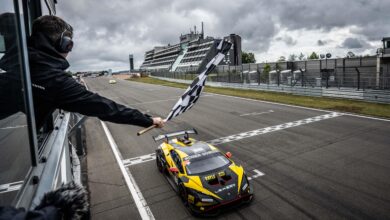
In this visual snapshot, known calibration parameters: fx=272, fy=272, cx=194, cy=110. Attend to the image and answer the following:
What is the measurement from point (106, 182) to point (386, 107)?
17.5 meters

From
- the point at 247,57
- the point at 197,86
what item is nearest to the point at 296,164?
the point at 197,86

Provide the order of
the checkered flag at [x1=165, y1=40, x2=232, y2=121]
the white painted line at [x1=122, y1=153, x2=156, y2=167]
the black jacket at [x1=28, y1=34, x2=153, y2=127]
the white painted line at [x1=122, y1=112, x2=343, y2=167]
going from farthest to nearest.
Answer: the white painted line at [x1=122, y1=112, x2=343, y2=167], the white painted line at [x1=122, y1=153, x2=156, y2=167], the checkered flag at [x1=165, y1=40, x2=232, y2=121], the black jacket at [x1=28, y1=34, x2=153, y2=127]

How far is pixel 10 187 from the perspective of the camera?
4.85 ft

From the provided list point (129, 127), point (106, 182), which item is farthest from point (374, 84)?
point (106, 182)

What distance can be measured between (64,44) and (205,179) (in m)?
4.63

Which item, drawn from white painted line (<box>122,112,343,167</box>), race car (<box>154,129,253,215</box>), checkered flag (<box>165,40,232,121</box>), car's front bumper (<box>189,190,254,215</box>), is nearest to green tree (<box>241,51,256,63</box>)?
white painted line (<box>122,112,343,167</box>)

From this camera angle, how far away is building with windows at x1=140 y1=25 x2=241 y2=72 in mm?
94113

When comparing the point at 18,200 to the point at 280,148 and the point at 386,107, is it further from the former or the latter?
the point at 386,107

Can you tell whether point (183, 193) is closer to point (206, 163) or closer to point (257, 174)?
point (206, 163)

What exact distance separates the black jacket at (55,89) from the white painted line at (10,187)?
689 mm

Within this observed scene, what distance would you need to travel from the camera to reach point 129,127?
15375 millimetres

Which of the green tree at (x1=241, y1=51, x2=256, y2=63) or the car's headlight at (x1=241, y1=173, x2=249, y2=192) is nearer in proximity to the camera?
the car's headlight at (x1=241, y1=173, x2=249, y2=192)

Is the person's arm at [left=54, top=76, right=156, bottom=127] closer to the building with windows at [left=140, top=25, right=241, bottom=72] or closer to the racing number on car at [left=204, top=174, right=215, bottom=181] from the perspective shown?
the racing number on car at [left=204, top=174, right=215, bottom=181]

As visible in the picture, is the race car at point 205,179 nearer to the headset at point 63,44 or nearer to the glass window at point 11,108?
the headset at point 63,44
